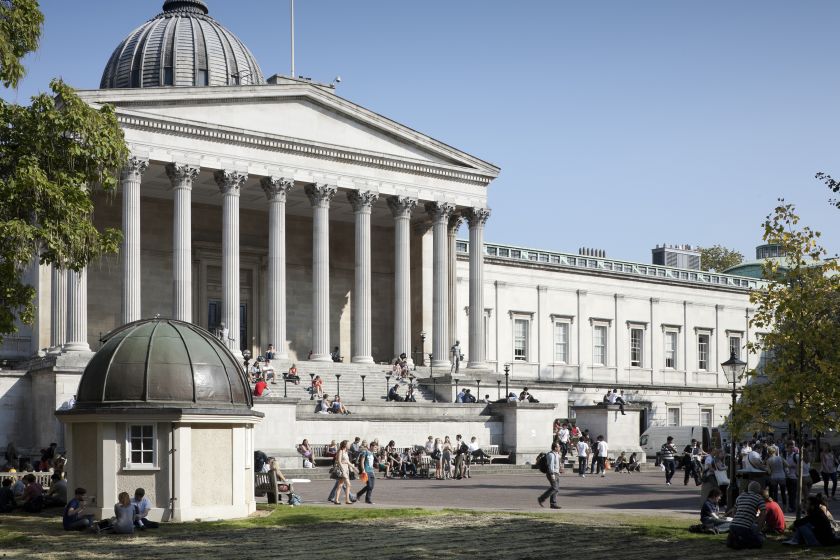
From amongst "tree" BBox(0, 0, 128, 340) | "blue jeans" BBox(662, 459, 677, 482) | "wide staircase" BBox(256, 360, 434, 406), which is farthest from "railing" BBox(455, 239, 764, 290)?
"tree" BBox(0, 0, 128, 340)

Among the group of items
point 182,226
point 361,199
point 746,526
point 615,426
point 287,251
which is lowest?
point 615,426

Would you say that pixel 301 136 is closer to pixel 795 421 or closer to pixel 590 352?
pixel 590 352

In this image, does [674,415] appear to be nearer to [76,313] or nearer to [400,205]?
[400,205]

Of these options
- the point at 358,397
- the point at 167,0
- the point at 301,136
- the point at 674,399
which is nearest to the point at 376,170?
the point at 301,136

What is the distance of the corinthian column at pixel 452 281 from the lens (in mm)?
62250

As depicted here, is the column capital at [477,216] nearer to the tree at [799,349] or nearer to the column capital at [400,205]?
the column capital at [400,205]

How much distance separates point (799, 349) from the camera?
27.0m

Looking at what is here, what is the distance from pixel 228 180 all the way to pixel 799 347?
3367cm

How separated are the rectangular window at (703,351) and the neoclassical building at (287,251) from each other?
8.31m

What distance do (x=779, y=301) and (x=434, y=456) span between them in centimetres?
2081

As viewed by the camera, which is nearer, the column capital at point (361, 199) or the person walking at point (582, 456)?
the person walking at point (582, 456)

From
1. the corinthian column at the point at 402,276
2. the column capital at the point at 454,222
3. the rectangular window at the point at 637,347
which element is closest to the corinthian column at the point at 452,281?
the column capital at the point at 454,222

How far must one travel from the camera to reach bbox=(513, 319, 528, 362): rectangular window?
75812mm

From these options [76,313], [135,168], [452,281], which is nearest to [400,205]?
[452,281]
